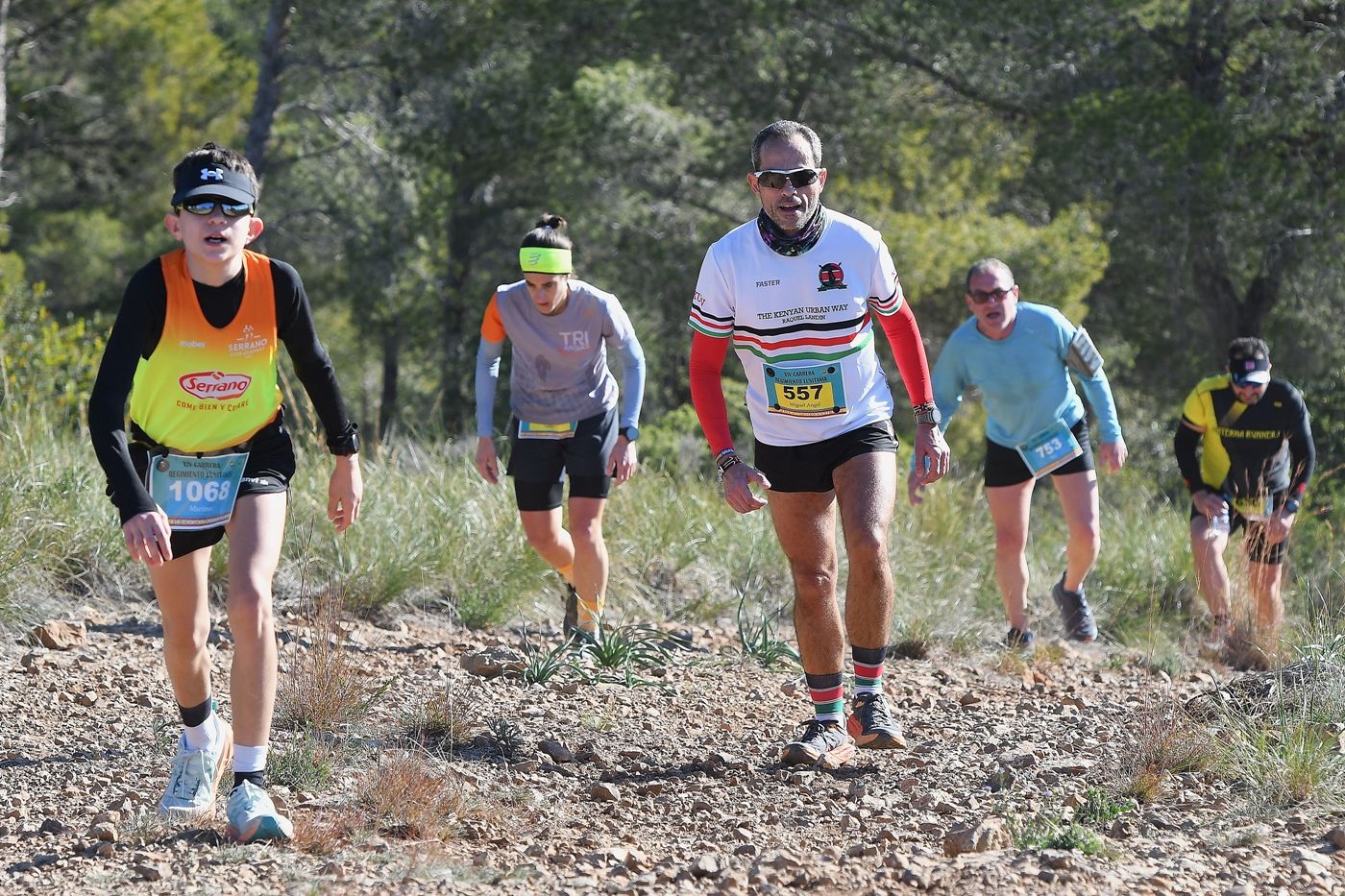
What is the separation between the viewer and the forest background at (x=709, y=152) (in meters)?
15.2

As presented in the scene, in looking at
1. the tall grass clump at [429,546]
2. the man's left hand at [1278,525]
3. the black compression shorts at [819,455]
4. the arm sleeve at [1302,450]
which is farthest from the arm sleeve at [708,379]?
the arm sleeve at [1302,450]

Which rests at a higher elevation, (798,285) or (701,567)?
(798,285)

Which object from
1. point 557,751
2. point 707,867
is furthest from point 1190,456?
point 707,867

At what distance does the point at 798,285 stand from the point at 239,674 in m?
2.06

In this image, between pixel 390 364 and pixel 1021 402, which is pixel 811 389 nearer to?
pixel 1021 402

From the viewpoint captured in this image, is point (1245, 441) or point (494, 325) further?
point (1245, 441)

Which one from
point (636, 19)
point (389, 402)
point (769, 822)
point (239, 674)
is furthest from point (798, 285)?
point (389, 402)

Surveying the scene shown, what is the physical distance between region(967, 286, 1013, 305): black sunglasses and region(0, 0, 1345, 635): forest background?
5325mm

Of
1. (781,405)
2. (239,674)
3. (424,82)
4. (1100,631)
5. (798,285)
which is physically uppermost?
(424,82)

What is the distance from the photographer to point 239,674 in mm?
4117

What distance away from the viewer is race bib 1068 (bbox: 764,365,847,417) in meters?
5.04

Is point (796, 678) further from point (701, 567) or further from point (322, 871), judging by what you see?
point (322, 871)

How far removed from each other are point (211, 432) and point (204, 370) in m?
0.17

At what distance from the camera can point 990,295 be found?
7504 mm
